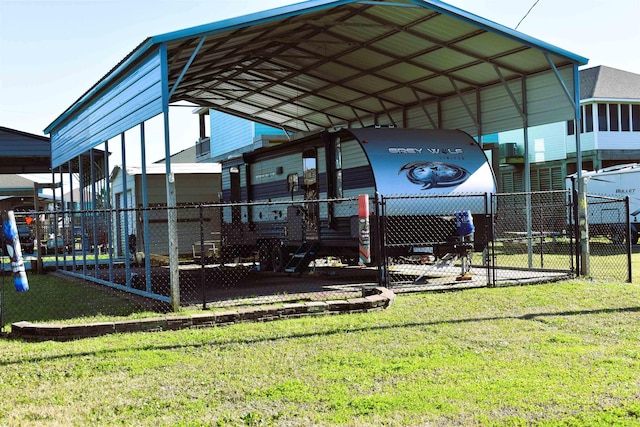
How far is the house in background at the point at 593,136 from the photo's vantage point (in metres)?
32.2

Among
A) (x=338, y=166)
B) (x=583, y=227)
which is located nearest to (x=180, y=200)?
(x=338, y=166)

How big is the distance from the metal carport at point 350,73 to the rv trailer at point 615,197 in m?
9.12

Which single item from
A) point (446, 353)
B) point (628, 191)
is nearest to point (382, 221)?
point (446, 353)

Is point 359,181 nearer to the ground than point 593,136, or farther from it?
nearer to the ground

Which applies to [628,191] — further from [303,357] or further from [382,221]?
[303,357]

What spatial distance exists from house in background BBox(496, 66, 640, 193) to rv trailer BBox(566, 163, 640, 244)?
6068mm

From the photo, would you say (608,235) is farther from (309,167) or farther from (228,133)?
(228,133)

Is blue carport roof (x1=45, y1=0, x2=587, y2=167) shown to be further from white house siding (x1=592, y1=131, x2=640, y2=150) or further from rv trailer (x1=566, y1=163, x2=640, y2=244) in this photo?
white house siding (x1=592, y1=131, x2=640, y2=150)

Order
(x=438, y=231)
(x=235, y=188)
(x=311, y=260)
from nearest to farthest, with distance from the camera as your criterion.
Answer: (x=438, y=231), (x=311, y=260), (x=235, y=188)

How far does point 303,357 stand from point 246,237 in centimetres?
A: 1178

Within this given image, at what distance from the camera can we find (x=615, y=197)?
25.5 metres

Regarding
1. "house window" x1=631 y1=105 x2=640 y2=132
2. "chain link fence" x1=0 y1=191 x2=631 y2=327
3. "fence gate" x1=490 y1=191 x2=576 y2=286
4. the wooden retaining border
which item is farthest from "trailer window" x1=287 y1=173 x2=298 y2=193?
"house window" x1=631 y1=105 x2=640 y2=132

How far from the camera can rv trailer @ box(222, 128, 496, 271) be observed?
13.8m

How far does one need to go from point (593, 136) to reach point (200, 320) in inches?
1081
